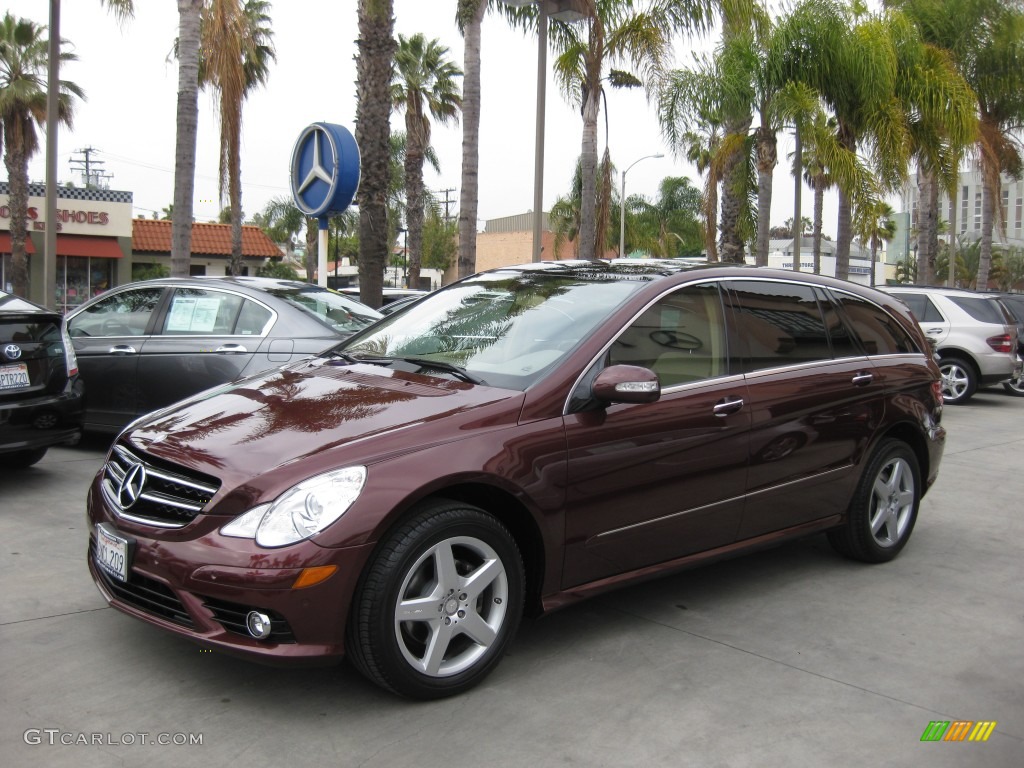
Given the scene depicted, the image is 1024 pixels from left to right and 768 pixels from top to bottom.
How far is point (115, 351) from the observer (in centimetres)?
769

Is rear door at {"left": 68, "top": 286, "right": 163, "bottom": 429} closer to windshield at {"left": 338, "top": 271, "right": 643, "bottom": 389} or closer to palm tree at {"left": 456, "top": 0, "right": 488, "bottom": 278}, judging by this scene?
windshield at {"left": 338, "top": 271, "right": 643, "bottom": 389}

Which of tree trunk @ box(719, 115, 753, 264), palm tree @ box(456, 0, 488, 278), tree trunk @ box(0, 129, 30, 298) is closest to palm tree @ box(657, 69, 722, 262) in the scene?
tree trunk @ box(719, 115, 753, 264)

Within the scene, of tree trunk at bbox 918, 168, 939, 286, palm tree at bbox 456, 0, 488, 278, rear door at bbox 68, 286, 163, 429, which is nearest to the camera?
rear door at bbox 68, 286, 163, 429

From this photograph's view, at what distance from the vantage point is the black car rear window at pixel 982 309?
14.2m

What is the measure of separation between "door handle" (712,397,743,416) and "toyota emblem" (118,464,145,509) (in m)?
2.48

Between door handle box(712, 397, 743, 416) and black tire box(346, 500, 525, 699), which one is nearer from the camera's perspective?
black tire box(346, 500, 525, 699)

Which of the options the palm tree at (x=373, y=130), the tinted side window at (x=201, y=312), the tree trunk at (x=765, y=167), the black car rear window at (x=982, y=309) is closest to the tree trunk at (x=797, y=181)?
the tree trunk at (x=765, y=167)

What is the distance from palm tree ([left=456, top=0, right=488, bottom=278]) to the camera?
16375 mm

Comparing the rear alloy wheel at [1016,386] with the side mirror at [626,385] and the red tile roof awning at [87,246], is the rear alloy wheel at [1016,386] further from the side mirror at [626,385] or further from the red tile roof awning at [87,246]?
the red tile roof awning at [87,246]

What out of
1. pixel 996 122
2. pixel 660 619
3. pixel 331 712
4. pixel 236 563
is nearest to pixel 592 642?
pixel 660 619

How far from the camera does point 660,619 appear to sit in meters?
4.45

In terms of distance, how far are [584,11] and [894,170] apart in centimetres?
867

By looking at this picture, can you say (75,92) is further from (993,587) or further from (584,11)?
(993,587)

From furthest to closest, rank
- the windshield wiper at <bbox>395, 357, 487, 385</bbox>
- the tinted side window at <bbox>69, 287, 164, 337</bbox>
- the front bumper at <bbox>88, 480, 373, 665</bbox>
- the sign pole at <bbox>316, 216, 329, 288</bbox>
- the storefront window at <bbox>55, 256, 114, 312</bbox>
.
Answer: the storefront window at <bbox>55, 256, 114, 312</bbox> < the sign pole at <bbox>316, 216, 329, 288</bbox> < the tinted side window at <bbox>69, 287, 164, 337</bbox> < the windshield wiper at <bbox>395, 357, 487, 385</bbox> < the front bumper at <bbox>88, 480, 373, 665</bbox>
